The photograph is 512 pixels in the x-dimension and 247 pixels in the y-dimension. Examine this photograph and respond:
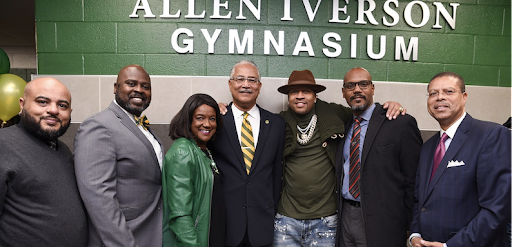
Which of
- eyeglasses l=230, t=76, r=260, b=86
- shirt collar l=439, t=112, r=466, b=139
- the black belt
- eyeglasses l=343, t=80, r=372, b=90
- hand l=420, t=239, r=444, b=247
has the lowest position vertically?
hand l=420, t=239, r=444, b=247

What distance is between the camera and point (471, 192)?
1822 mm

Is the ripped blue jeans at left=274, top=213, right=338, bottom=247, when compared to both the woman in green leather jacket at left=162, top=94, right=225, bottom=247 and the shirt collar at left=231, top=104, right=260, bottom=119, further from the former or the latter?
the shirt collar at left=231, top=104, right=260, bottom=119

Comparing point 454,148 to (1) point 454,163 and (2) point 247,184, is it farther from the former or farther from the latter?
(2) point 247,184

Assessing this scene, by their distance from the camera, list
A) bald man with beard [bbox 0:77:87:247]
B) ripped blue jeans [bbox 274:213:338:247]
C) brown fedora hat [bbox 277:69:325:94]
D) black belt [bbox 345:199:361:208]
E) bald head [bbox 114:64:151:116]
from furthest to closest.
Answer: brown fedora hat [bbox 277:69:325:94] → ripped blue jeans [bbox 274:213:338:247] → black belt [bbox 345:199:361:208] → bald head [bbox 114:64:151:116] → bald man with beard [bbox 0:77:87:247]

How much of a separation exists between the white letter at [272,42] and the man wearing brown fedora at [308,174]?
741 millimetres

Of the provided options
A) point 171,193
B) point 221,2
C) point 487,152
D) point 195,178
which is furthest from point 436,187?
point 221,2

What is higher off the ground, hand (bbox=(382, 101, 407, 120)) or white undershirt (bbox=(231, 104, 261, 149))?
hand (bbox=(382, 101, 407, 120))

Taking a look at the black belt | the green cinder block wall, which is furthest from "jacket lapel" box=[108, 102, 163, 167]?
the black belt

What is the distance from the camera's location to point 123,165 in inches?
71.4

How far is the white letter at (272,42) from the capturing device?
3258 mm

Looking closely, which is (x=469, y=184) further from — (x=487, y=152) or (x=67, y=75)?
(x=67, y=75)

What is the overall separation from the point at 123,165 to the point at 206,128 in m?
0.56

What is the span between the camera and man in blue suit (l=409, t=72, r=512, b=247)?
1.72 metres

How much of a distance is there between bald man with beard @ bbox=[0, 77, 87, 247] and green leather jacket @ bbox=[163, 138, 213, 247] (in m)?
0.47
